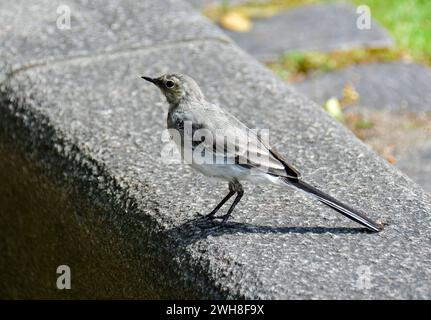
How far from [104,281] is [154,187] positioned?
42 centimetres

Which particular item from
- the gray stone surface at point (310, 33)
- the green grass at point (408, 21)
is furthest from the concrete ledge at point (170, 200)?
the green grass at point (408, 21)

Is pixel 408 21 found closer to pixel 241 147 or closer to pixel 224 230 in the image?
pixel 241 147

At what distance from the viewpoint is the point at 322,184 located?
352 centimetres

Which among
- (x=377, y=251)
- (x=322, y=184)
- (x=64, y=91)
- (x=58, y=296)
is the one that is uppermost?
(x=64, y=91)

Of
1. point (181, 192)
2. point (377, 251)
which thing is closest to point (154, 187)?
point (181, 192)

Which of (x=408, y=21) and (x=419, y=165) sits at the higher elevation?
(x=408, y=21)

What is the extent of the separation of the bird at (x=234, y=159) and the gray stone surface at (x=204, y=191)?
0.09 meters

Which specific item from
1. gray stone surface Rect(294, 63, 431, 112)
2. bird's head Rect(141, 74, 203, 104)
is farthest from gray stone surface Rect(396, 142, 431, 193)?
bird's head Rect(141, 74, 203, 104)

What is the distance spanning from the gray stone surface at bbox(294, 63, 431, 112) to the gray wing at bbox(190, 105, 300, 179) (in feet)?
7.76

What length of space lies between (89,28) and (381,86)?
1.95m

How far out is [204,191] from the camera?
356cm

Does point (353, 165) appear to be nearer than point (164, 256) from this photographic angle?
No

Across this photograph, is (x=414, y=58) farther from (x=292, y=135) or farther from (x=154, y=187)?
(x=154, y=187)

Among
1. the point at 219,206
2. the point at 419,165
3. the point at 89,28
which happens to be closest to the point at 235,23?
the point at 89,28
